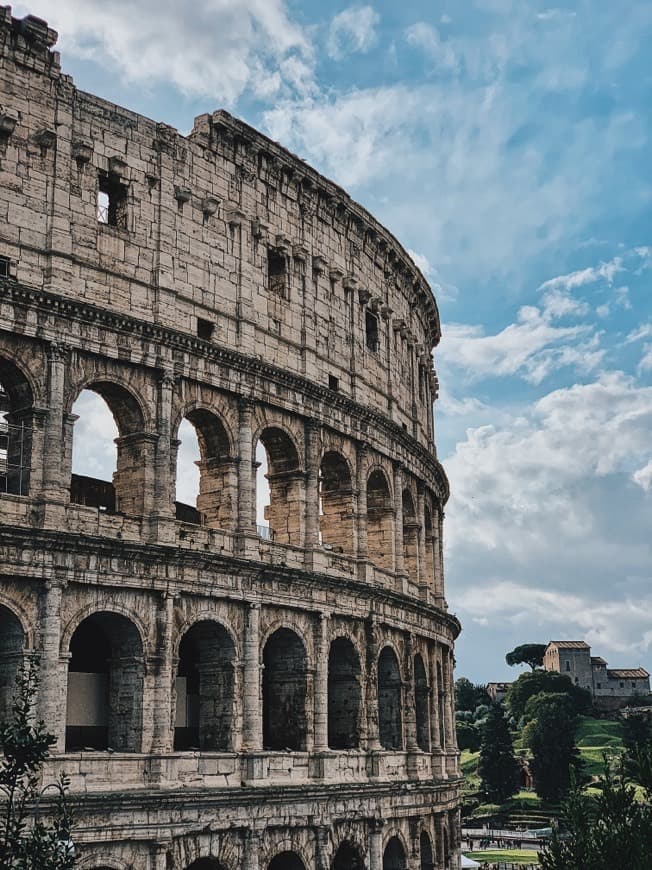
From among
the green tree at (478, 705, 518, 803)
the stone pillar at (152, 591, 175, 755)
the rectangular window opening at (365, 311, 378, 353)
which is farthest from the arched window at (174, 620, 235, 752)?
the green tree at (478, 705, 518, 803)

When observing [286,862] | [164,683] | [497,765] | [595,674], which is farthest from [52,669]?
[595,674]

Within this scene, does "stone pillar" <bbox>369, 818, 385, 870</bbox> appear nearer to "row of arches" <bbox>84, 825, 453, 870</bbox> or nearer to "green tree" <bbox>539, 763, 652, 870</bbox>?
"row of arches" <bbox>84, 825, 453, 870</bbox>

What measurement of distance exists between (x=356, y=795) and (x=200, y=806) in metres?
6.00

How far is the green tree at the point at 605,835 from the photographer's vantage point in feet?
65.0

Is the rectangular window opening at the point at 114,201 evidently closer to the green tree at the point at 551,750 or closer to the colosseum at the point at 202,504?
the colosseum at the point at 202,504

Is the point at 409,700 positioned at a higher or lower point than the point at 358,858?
higher

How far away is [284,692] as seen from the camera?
1187 inches

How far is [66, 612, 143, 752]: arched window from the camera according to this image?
25328mm

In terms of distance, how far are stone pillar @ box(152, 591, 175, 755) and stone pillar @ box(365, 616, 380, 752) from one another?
7.89 meters

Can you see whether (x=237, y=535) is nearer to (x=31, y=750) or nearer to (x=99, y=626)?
(x=99, y=626)

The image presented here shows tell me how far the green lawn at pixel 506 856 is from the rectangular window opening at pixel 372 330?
3357 centimetres

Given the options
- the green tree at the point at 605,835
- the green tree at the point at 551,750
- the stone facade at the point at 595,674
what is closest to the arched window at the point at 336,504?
the green tree at the point at 605,835

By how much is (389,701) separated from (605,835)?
14885mm

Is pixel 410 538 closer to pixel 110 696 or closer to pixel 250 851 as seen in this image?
pixel 250 851
